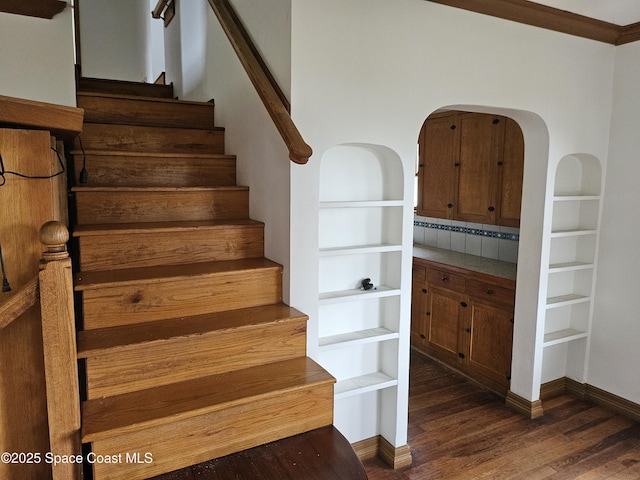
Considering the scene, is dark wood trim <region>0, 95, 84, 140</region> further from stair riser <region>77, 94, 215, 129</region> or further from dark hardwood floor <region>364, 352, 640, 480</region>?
dark hardwood floor <region>364, 352, 640, 480</region>

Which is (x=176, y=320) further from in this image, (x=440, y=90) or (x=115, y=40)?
(x=115, y=40)

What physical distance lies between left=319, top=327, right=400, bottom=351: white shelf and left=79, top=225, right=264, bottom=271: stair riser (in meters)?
0.58

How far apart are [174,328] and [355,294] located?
0.95m

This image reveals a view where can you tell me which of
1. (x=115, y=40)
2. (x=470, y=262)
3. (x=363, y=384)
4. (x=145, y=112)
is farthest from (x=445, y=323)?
(x=115, y=40)

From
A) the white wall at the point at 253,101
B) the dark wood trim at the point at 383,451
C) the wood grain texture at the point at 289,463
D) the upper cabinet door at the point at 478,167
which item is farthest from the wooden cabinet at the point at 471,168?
the wood grain texture at the point at 289,463

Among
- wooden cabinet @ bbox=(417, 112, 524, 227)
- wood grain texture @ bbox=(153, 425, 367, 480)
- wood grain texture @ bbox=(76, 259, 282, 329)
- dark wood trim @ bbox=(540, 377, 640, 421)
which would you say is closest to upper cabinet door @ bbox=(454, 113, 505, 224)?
wooden cabinet @ bbox=(417, 112, 524, 227)

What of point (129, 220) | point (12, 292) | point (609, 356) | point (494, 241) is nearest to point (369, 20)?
point (129, 220)

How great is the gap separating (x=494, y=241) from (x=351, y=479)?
2.87 m

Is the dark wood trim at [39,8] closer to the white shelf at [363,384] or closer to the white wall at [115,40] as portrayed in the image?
the white shelf at [363,384]

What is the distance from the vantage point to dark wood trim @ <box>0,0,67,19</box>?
8.11 ft

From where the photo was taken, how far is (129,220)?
233 centimetres

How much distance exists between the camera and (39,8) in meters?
2.52

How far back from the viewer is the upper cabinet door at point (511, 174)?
10.8ft

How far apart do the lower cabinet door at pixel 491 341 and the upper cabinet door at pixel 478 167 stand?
2.29ft
